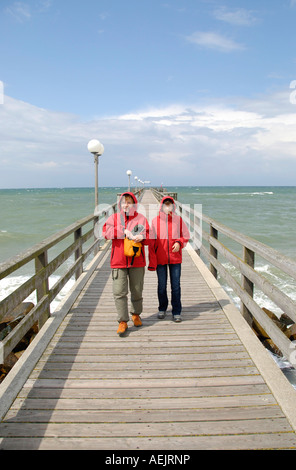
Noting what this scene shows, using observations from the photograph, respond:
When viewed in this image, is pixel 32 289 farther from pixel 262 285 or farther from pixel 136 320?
pixel 262 285

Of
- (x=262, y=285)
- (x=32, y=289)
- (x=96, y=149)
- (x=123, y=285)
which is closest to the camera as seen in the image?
(x=262, y=285)

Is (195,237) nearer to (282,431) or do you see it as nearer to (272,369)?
(272,369)

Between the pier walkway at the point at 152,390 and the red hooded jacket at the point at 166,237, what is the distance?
79 centimetres

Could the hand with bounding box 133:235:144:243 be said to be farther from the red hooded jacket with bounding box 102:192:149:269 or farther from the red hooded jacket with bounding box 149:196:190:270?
the red hooded jacket with bounding box 149:196:190:270

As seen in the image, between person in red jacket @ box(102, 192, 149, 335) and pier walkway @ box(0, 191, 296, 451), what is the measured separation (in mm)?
443

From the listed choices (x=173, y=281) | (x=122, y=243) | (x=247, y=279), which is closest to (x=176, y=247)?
(x=173, y=281)

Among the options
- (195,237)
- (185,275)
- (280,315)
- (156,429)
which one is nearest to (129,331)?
(156,429)

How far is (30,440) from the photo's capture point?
213 cm

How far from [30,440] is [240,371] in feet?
5.75

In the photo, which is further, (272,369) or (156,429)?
(272,369)

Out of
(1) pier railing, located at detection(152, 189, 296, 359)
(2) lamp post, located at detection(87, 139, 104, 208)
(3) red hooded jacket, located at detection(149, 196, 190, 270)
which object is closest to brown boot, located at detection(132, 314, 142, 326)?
(3) red hooded jacket, located at detection(149, 196, 190, 270)

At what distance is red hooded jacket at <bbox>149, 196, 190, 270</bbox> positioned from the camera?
385cm

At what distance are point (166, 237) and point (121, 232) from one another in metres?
0.61

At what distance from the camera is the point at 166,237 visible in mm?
3855
